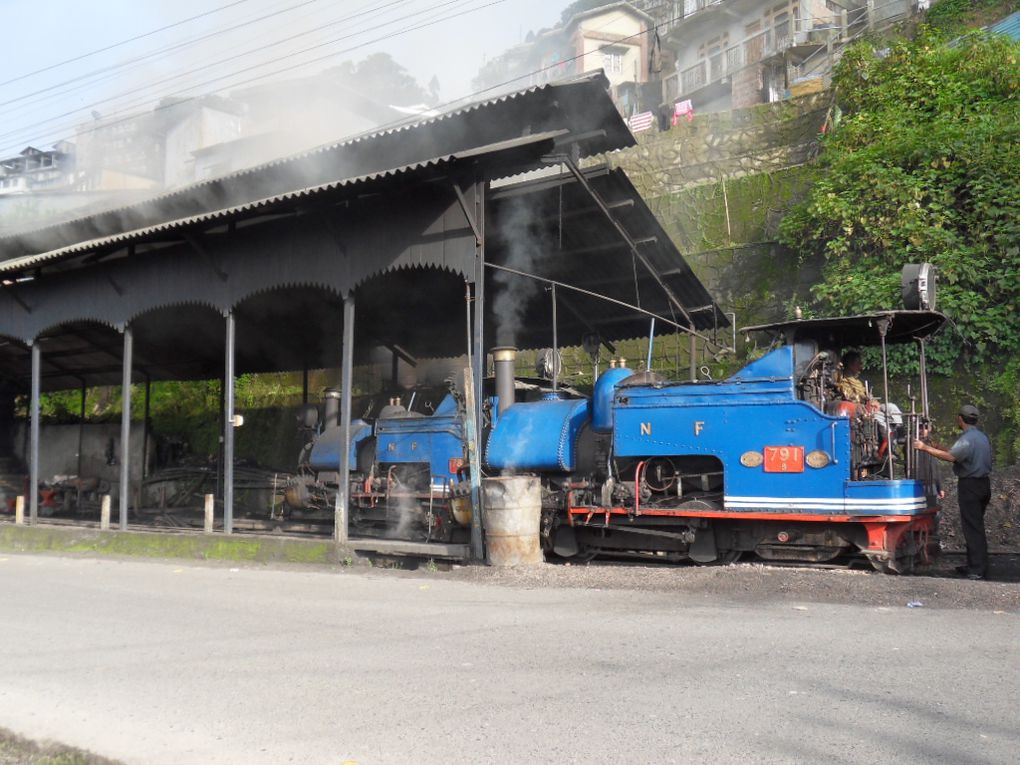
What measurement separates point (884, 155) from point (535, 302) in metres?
6.76

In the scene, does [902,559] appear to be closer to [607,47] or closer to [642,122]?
[642,122]

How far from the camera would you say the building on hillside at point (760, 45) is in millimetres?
27438

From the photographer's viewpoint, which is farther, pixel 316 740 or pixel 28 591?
pixel 28 591

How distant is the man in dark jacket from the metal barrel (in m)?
4.09

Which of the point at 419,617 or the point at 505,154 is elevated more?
the point at 505,154

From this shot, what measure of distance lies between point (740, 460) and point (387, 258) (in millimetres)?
5453

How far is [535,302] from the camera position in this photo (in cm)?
1462

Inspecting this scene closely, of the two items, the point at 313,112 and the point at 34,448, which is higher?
the point at 313,112

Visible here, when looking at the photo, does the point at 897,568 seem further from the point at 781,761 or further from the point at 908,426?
the point at 781,761

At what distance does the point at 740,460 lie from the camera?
905 cm

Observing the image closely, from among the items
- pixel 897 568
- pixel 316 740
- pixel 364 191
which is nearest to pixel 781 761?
pixel 316 740

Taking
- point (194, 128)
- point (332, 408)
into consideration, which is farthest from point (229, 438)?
point (194, 128)

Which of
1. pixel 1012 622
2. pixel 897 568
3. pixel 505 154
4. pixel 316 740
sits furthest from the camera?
pixel 505 154

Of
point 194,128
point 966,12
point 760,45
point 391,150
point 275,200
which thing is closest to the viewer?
point 275,200
